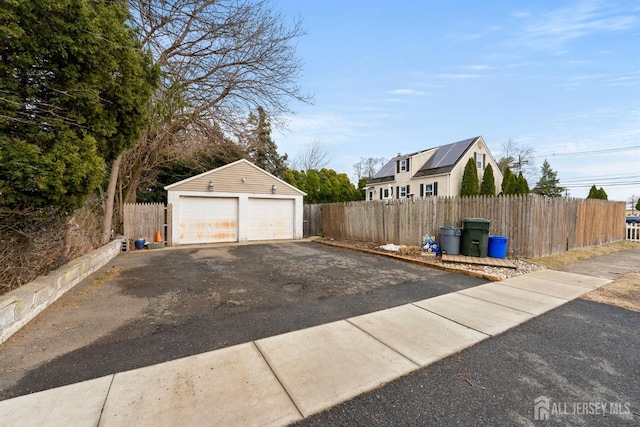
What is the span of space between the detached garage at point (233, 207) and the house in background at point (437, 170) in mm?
9717

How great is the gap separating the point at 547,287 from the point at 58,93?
8781mm

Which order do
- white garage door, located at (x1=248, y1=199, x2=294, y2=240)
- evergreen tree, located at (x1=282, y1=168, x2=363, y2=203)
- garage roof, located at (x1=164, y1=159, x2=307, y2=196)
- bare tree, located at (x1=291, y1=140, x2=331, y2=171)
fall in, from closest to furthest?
1. garage roof, located at (x1=164, y1=159, x2=307, y2=196)
2. white garage door, located at (x1=248, y1=199, x2=294, y2=240)
3. evergreen tree, located at (x1=282, y1=168, x2=363, y2=203)
4. bare tree, located at (x1=291, y1=140, x2=331, y2=171)

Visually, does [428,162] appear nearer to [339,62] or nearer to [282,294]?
[339,62]

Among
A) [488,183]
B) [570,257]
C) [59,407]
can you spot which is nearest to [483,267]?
[570,257]

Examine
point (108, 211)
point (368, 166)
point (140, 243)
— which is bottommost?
point (140, 243)

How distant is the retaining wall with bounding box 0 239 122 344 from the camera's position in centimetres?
281

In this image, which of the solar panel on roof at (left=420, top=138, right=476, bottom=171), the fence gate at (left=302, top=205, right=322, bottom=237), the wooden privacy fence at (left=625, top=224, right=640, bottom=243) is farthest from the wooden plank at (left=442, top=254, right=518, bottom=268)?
the solar panel on roof at (left=420, top=138, right=476, bottom=171)

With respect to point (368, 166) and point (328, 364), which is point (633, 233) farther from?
point (368, 166)

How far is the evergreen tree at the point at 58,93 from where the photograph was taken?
3447mm

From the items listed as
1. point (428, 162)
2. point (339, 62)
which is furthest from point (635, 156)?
point (339, 62)

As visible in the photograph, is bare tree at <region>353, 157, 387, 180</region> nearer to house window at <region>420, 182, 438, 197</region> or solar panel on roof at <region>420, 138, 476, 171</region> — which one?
solar panel on roof at <region>420, 138, 476, 171</region>

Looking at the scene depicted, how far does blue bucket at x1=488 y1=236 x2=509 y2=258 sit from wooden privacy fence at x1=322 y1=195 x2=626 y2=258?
46cm

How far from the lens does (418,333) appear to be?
9.72ft

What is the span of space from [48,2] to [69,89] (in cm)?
109
